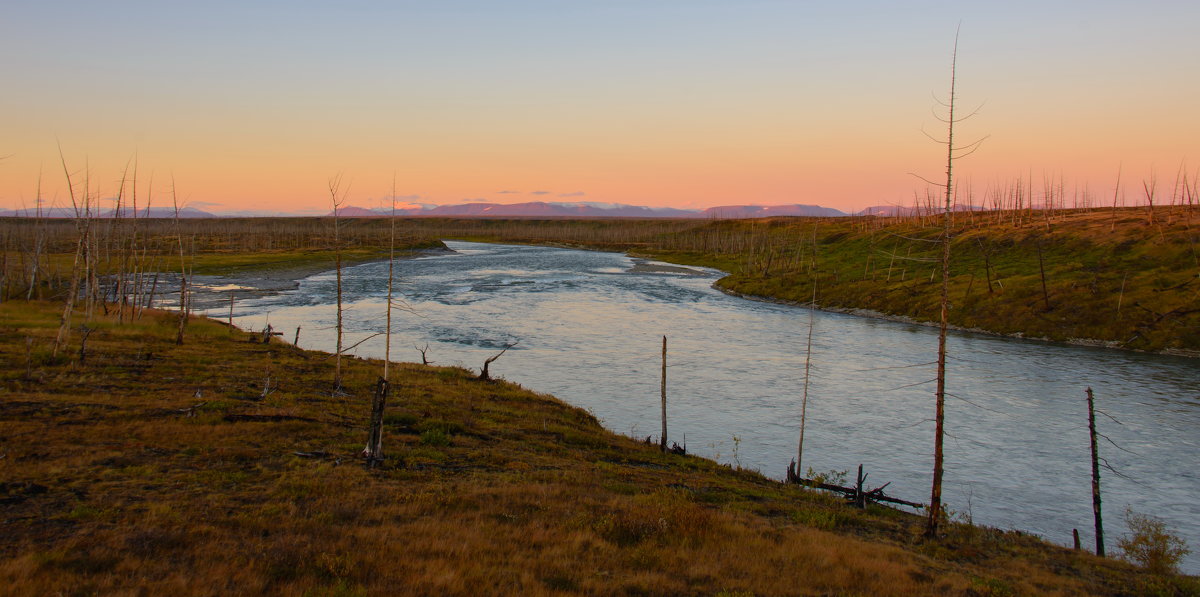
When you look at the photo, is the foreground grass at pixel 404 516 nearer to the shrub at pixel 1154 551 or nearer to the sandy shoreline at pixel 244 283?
the shrub at pixel 1154 551

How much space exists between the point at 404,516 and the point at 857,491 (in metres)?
13.2

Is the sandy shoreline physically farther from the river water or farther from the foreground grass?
the foreground grass

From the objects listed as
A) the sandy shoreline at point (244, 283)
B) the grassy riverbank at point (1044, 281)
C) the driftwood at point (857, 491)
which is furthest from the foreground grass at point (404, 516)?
the sandy shoreline at point (244, 283)

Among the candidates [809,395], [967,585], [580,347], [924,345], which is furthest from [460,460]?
[924,345]

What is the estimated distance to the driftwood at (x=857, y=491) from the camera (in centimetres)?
1945

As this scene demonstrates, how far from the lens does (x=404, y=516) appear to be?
13.7m

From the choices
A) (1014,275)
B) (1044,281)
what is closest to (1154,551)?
(1044,281)

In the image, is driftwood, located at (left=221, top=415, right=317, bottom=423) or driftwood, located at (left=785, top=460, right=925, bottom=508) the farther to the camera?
driftwood, located at (left=221, top=415, right=317, bottom=423)

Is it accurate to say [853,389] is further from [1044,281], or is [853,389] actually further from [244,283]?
[244,283]

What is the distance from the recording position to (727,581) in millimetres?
11711

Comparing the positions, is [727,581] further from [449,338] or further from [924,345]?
[924,345]

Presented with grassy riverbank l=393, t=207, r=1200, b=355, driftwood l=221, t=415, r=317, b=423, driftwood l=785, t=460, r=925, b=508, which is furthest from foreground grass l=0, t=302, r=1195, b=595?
grassy riverbank l=393, t=207, r=1200, b=355

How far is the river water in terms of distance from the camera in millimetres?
23500

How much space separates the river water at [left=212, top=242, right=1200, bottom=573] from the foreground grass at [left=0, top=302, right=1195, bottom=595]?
18.4 feet
